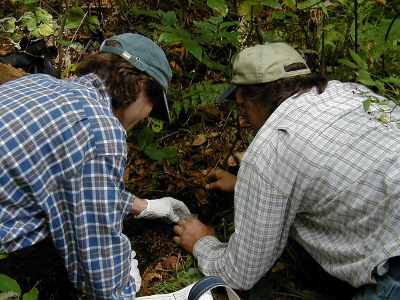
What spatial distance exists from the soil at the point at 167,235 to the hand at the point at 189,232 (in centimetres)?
9

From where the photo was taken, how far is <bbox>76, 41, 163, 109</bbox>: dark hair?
1926mm

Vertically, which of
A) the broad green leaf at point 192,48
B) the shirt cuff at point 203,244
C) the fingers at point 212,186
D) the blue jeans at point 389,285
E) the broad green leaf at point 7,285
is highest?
the broad green leaf at point 192,48

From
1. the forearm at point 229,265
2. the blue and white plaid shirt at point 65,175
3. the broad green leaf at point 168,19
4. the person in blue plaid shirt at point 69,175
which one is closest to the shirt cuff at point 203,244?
the forearm at point 229,265

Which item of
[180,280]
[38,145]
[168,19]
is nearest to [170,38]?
[168,19]

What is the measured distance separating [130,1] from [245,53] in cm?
238

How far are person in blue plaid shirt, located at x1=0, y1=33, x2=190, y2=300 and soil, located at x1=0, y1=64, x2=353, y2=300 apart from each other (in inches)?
29.9

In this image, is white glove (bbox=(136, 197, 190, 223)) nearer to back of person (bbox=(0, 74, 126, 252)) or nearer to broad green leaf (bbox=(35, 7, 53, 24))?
back of person (bbox=(0, 74, 126, 252))

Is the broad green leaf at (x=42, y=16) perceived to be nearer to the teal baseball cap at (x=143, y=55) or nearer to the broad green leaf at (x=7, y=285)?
the teal baseball cap at (x=143, y=55)

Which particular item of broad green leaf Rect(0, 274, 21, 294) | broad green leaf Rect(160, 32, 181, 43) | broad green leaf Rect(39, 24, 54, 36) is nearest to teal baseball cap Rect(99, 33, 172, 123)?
broad green leaf Rect(160, 32, 181, 43)

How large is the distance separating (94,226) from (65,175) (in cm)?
27

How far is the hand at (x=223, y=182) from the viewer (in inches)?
114

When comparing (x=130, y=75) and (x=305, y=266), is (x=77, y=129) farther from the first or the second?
(x=305, y=266)

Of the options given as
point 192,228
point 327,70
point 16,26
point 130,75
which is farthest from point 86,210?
point 16,26

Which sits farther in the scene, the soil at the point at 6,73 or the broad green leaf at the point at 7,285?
the soil at the point at 6,73
